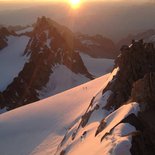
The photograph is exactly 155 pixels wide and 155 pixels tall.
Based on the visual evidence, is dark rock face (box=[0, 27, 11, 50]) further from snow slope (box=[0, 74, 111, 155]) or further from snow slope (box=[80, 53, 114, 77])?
snow slope (box=[0, 74, 111, 155])

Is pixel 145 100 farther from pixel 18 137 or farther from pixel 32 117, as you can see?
pixel 32 117

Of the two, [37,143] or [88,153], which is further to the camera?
[37,143]

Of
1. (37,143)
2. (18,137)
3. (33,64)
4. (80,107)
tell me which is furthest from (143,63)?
(33,64)

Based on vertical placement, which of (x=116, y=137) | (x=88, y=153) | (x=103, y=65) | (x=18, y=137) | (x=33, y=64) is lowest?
(x=103, y=65)

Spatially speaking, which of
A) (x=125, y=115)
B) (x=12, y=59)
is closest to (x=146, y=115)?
(x=125, y=115)

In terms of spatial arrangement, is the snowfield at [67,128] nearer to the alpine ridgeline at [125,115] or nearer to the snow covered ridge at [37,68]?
the alpine ridgeline at [125,115]

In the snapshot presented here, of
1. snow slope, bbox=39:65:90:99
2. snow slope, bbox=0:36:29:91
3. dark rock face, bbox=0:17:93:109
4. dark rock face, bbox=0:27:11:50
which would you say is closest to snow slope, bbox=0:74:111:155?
dark rock face, bbox=0:17:93:109

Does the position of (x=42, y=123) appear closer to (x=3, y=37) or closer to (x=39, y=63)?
(x=39, y=63)
